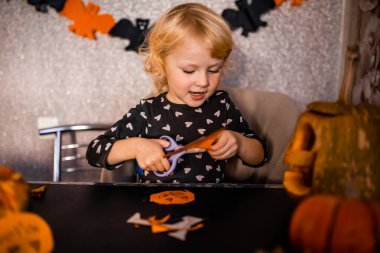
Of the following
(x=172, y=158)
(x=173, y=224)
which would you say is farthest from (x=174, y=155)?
(x=173, y=224)

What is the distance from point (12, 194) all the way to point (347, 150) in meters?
0.51

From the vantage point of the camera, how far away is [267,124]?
52.4 inches

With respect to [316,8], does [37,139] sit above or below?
below

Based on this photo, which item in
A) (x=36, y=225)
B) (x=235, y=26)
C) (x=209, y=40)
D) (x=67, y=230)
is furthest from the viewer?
(x=235, y=26)

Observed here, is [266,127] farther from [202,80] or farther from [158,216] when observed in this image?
[158,216]

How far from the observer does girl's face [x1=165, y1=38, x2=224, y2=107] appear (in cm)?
101

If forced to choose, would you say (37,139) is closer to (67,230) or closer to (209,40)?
(209,40)

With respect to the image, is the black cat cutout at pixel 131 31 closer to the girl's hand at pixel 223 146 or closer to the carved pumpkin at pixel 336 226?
the girl's hand at pixel 223 146

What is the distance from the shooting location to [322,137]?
0.64 metres

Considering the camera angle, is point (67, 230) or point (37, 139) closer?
point (67, 230)

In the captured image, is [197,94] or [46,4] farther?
[46,4]

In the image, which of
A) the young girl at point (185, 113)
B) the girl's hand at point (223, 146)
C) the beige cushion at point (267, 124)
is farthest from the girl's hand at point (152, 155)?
the beige cushion at point (267, 124)

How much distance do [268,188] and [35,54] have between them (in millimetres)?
1460

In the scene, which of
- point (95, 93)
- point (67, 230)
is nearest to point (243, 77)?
point (95, 93)
